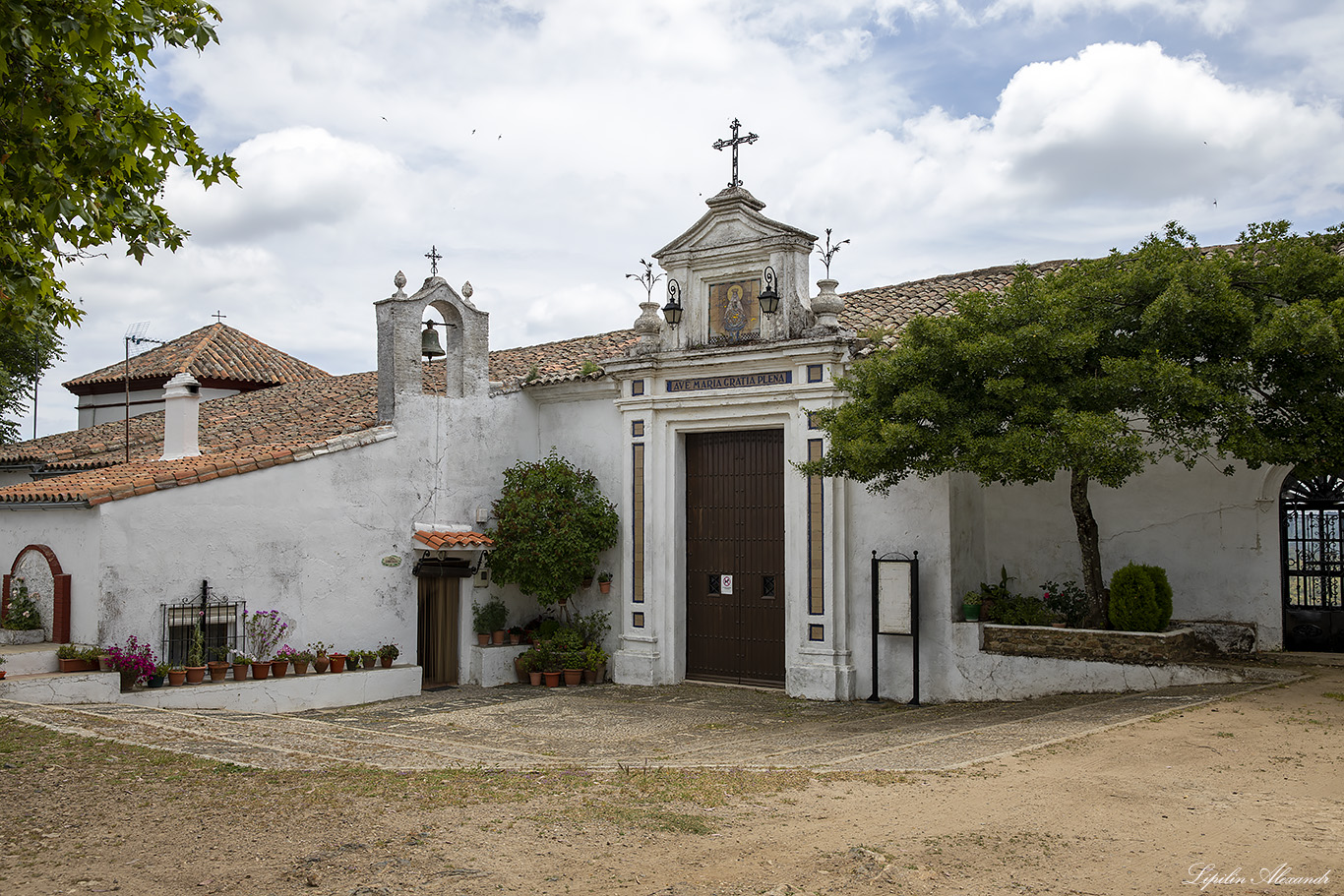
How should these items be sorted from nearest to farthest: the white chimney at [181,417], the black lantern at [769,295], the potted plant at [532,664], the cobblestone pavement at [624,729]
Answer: the cobblestone pavement at [624,729], the black lantern at [769,295], the potted plant at [532,664], the white chimney at [181,417]

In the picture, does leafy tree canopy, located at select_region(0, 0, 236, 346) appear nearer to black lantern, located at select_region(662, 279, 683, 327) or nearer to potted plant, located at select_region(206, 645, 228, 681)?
potted plant, located at select_region(206, 645, 228, 681)

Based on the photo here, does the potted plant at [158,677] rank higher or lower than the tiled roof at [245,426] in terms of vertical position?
lower

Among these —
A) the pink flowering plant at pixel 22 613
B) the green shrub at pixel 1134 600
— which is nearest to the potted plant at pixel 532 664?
the pink flowering plant at pixel 22 613

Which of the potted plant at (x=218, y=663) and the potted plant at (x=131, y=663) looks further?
the potted plant at (x=218, y=663)

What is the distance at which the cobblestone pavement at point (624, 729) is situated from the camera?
8.40 meters

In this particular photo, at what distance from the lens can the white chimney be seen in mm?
15617

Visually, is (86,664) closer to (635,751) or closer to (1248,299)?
(635,751)

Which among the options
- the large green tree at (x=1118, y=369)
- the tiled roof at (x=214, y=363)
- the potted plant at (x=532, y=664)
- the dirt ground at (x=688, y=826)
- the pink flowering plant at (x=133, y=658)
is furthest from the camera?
the tiled roof at (x=214, y=363)

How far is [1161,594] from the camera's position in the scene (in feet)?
38.4

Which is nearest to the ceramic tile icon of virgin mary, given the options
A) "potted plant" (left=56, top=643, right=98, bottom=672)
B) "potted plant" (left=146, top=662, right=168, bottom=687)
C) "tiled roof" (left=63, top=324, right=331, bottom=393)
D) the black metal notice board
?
the black metal notice board

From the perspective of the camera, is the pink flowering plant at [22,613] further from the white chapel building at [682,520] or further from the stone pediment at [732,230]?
the stone pediment at [732,230]

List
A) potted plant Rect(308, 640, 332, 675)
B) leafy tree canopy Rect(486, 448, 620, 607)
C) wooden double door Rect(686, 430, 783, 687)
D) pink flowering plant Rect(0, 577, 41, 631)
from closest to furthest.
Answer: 1. pink flowering plant Rect(0, 577, 41, 631)
2. potted plant Rect(308, 640, 332, 675)
3. wooden double door Rect(686, 430, 783, 687)
4. leafy tree canopy Rect(486, 448, 620, 607)

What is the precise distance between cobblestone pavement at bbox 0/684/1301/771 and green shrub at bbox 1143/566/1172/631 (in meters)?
0.85

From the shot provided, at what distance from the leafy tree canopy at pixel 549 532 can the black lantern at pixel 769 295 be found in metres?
3.56
